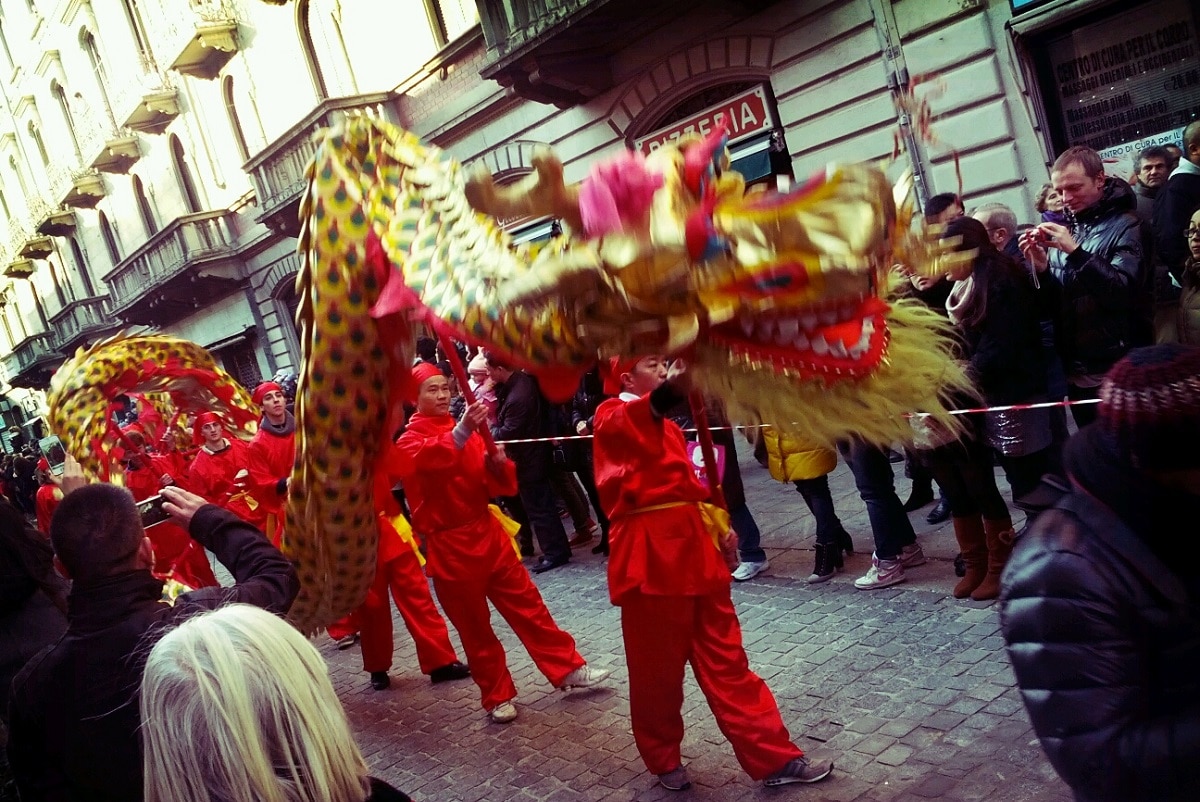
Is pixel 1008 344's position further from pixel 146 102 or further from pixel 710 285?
pixel 146 102

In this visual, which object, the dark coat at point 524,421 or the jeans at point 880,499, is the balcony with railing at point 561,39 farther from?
the jeans at point 880,499

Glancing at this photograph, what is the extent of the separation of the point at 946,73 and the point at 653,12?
3.25 metres

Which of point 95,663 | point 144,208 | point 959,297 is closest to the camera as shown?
point 95,663

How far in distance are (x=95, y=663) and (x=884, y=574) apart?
4072 mm

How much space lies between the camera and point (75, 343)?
31.9 meters

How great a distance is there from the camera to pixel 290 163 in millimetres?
15539

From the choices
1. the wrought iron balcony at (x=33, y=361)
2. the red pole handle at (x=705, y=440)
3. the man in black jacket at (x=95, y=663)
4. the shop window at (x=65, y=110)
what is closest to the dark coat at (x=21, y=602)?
the man in black jacket at (x=95, y=663)

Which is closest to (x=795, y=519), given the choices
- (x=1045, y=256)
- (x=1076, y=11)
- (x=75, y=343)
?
(x=1045, y=256)

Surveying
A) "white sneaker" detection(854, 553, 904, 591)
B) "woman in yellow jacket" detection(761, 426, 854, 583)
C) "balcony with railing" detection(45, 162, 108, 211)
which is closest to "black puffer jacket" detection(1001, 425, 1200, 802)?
"white sneaker" detection(854, 553, 904, 591)

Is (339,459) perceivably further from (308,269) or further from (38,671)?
(38,671)

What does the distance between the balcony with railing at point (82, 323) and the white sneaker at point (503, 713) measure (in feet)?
84.0

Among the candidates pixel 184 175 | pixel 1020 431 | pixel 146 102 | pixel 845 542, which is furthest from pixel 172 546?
pixel 184 175

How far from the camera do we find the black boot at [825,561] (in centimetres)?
562

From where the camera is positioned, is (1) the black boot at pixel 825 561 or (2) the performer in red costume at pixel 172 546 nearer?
(1) the black boot at pixel 825 561
